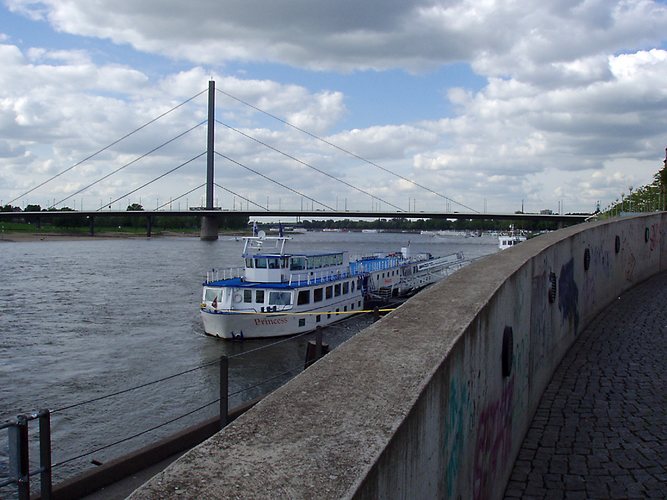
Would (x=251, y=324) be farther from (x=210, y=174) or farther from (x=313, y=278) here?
(x=210, y=174)

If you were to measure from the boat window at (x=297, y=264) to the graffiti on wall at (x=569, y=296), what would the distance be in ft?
59.1

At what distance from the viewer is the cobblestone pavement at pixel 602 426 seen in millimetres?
5617

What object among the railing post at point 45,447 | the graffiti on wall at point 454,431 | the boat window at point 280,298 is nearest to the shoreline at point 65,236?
the boat window at point 280,298

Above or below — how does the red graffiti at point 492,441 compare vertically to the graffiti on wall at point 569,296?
below

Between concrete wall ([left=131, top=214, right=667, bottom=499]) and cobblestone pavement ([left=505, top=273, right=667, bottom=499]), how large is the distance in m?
0.26

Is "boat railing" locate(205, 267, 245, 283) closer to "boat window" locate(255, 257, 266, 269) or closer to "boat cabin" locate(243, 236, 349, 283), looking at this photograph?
"boat cabin" locate(243, 236, 349, 283)

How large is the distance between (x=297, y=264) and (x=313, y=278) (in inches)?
37.1

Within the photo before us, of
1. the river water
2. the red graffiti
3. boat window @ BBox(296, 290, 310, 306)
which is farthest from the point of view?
boat window @ BBox(296, 290, 310, 306)

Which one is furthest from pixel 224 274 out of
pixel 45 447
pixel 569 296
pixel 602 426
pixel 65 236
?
pixel 65 236

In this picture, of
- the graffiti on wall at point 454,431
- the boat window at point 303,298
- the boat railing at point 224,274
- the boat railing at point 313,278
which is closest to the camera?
the graffiti on wall at point 454,431

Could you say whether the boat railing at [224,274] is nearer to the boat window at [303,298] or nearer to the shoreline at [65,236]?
the boat window at [303,298]

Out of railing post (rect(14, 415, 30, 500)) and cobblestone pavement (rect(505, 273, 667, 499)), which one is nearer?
railing post (rect(14, 415, 30, 500))

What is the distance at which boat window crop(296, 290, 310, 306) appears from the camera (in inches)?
1044

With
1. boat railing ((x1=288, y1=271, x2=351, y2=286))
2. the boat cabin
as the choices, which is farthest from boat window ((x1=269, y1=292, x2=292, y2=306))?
A: the boat cabin
